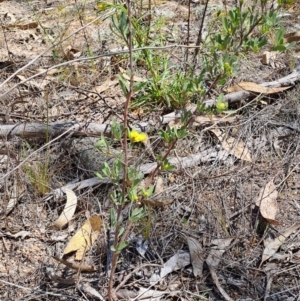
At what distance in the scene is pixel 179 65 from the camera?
2.82 metres

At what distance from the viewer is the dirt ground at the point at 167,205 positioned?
188 centimetres

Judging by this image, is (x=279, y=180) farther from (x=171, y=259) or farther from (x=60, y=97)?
(x=60, y=97)

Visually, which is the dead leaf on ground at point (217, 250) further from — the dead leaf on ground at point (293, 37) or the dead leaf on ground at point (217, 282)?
the dead leaf on ground at point (293, 37)

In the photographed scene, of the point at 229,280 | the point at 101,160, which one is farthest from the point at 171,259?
the point at 101,160

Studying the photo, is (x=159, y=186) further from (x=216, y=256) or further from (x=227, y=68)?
(x=227, y=68)

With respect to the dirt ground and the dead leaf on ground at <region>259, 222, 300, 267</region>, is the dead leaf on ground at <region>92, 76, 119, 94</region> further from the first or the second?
the dead leaf on ground at <region>259, 222, 300, 267</region>

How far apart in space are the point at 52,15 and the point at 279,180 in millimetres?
2022

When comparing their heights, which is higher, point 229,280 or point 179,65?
point 179,65

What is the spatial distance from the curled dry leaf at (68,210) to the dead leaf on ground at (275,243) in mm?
771

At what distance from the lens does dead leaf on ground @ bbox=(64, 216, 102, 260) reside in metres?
1.97

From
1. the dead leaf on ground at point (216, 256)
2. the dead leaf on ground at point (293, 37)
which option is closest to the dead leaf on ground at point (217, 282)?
the dead leaf on ground at point (216, 256)

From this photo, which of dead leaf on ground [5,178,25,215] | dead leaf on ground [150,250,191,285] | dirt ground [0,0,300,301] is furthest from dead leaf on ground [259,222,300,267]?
dead leaf on ground [5,178,25,215]

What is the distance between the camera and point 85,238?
2002mm

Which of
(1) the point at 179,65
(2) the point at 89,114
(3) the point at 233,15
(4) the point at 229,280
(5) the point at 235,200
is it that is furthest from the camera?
(1) the point at 179,65
